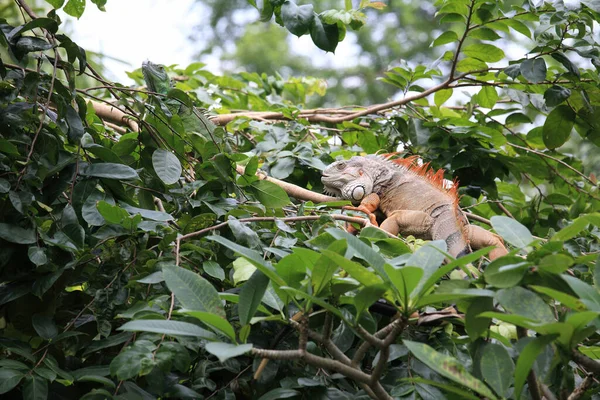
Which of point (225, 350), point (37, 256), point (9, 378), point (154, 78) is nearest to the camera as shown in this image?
point (225, 350)

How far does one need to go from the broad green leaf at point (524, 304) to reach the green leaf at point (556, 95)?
4.57ft

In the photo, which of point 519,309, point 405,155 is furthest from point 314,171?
point 519,309

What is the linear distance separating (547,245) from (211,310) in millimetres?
567

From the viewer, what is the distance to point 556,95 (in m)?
2.22

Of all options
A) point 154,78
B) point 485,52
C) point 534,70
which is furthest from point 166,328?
point 485,52

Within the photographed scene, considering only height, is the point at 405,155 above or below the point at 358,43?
above

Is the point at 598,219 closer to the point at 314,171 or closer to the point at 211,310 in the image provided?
the point at 211,310

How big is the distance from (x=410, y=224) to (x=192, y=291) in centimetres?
123

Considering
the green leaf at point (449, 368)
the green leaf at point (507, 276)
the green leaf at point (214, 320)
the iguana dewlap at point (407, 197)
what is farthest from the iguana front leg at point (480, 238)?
the green leaf at point (214, 320)

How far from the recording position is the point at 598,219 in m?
1.17

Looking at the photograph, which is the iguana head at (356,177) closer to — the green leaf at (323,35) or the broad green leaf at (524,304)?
the green leaf at (323,35)

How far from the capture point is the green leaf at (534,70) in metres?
2.11

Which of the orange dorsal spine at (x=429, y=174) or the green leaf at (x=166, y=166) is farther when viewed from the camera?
the orange dorsal spine at (x=429, y=174)

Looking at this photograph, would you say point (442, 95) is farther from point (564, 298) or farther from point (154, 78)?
point (564, 298)
